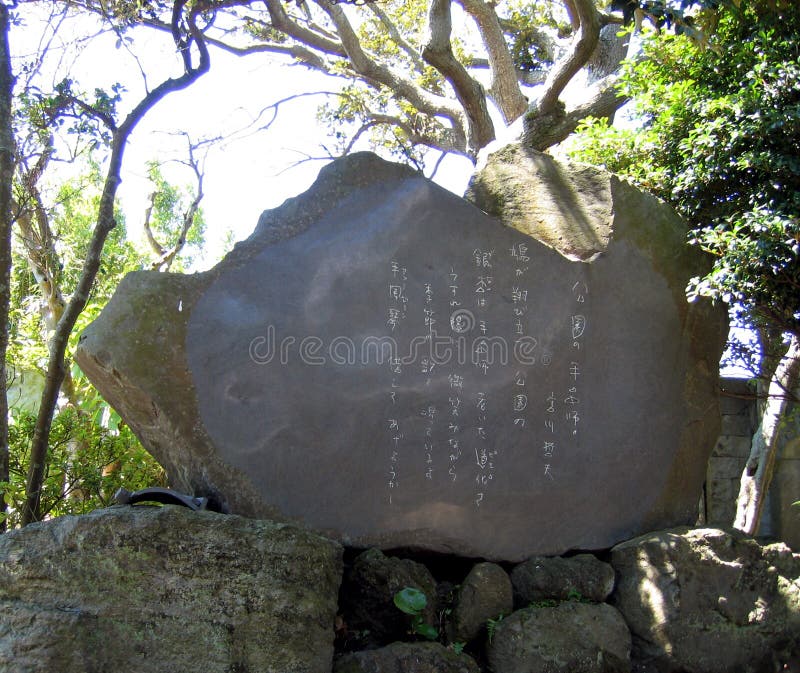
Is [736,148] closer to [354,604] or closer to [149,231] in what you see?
[354,604]

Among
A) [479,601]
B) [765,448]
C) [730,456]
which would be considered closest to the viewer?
[479,601]

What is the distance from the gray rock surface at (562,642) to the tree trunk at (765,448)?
222 cm

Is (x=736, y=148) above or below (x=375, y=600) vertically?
above

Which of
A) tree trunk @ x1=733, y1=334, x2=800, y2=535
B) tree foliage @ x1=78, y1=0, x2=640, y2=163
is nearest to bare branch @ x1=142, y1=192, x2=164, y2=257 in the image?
tree foliage @ x1=78, y1=0, x2=640, y2=163

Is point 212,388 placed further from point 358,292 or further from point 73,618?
point 73,618

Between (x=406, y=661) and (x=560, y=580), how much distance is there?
1.01 metres

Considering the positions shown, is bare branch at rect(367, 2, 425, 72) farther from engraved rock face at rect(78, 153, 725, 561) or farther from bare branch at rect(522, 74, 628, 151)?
engraved rock face at rect(78, 153, 725, 561)

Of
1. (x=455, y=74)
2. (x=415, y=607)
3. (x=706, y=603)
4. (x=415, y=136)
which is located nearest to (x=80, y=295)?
(x=415, y=607)

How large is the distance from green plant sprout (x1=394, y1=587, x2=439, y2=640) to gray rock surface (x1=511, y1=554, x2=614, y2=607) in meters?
0.56

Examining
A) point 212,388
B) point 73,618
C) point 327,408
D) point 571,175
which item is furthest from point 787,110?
point 73,618

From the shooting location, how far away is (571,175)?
4.74 m

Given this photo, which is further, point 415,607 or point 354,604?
point 354,604

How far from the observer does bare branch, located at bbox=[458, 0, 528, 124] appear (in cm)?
790

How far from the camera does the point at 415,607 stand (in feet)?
11.7
